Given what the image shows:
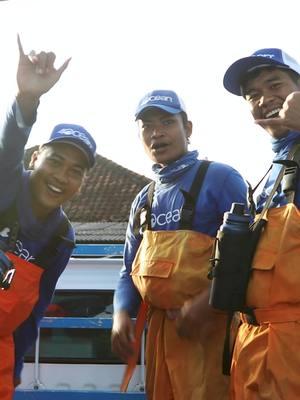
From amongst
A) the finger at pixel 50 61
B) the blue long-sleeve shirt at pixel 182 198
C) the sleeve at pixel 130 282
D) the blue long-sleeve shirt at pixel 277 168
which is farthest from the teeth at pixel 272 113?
the finger at pixel 50 61

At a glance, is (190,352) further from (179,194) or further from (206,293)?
(179,194)

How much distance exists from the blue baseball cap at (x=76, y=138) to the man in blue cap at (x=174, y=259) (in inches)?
10.4

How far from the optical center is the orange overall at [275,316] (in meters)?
2.41

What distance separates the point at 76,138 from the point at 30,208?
0.42 metres

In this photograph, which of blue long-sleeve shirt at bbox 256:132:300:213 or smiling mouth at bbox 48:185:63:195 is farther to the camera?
smiling mouth at bbox 48:185:63:195

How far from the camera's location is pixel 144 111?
3363 millimetres

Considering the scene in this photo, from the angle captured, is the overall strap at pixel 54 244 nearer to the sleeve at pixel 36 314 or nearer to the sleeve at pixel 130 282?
the sleeve at pixel 36 314

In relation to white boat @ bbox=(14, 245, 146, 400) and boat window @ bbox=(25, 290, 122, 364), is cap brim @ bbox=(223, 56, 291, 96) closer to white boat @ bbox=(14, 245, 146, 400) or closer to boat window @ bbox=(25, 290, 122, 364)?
white boat @ bbox=(14, 245, 146, 400)

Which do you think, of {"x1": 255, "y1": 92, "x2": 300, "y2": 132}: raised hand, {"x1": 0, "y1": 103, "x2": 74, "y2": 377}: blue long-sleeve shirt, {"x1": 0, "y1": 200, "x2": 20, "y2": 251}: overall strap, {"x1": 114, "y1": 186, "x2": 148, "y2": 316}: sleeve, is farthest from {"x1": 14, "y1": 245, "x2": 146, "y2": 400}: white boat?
{"x1": 255, "y1": 92, "x2": 300, "y2": 132}: raised hand

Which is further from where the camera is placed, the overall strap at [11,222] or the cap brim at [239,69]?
the overall strap at [11,222]

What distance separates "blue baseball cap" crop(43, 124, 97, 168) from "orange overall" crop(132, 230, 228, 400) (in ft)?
1.89

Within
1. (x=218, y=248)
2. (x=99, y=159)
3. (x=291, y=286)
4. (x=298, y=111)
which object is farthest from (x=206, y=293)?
(x=99, y=159)

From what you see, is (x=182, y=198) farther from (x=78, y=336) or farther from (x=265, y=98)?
(x=78, y=336)

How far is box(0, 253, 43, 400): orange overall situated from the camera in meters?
3.07
